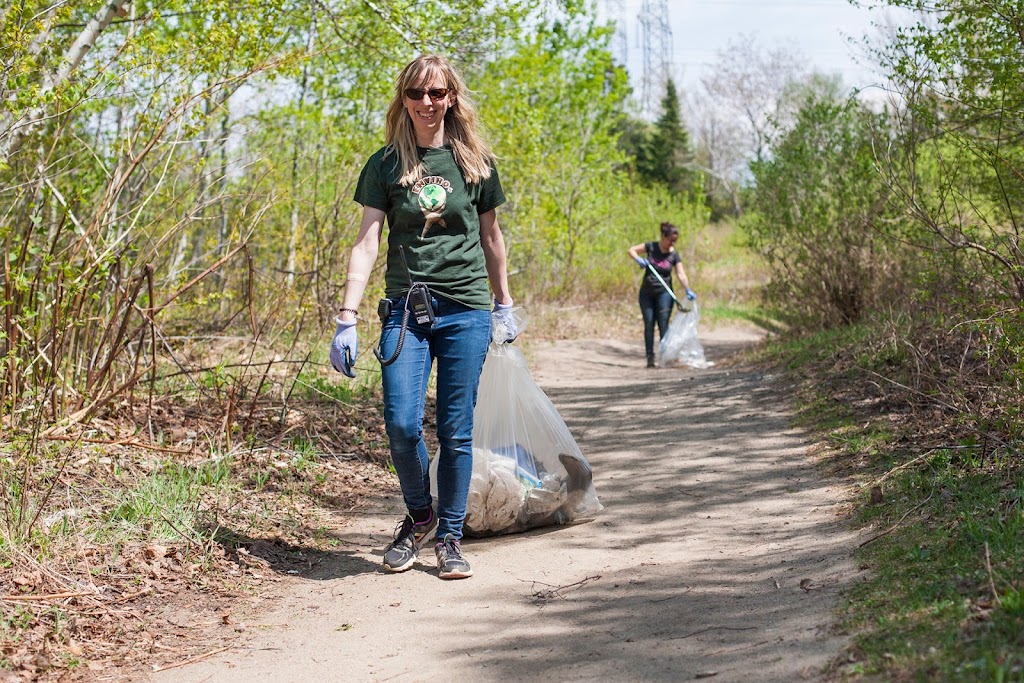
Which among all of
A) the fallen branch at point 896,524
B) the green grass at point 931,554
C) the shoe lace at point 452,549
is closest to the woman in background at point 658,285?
the green grass at point 931,554

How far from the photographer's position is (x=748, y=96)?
51031 millimetres

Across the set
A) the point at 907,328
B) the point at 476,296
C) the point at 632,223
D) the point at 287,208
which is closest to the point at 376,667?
the point at 476,296

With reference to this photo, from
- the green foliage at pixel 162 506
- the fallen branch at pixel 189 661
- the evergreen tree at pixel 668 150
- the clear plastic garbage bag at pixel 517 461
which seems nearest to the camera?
the fallen branch at pixel 189 661

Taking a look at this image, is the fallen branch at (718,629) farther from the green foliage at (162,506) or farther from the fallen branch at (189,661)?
the green foliage at (162,506)

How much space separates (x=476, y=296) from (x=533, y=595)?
1209mm

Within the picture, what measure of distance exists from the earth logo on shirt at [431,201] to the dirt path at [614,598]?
1487 mm

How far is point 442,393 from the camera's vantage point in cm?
413

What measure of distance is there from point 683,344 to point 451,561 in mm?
8452

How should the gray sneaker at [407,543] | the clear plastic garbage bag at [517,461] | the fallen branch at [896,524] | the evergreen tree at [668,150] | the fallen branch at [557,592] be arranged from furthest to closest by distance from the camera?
the evergreen tree at [668,150], the clear plastic garbage bag at [517,461], the gray sneaker at [407,543], the fallen branch at [896,524], the fallen branch at [557,592]

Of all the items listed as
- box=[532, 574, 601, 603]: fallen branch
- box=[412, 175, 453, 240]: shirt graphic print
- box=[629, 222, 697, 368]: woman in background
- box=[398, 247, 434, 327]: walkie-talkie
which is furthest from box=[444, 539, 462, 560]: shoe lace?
box=[629, 222, 697, 368]: woman in background

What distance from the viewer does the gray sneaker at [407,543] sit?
431 cm

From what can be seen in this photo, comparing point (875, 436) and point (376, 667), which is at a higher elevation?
point (875, 436)

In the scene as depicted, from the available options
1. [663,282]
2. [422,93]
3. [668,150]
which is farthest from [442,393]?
[668,150]

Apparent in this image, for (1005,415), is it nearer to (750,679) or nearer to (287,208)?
(750,679)
